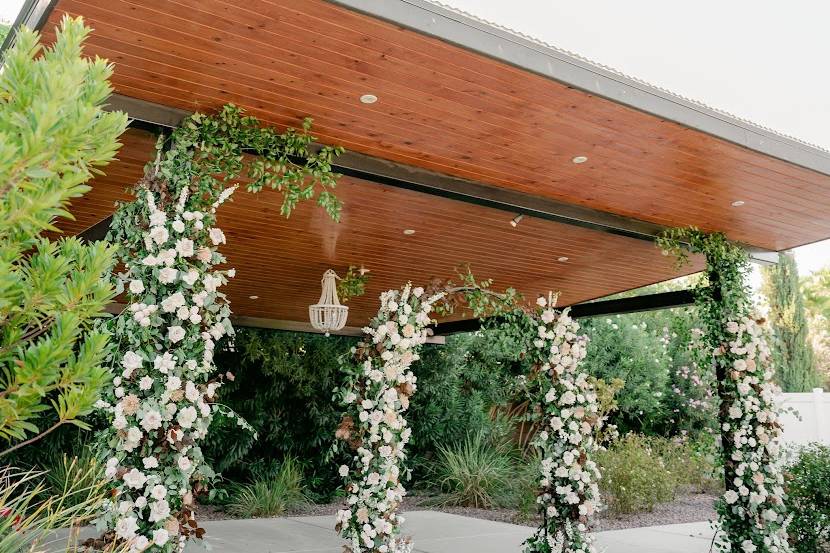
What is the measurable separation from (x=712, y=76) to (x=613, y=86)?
6.22 ft

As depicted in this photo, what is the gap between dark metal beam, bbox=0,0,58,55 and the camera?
265 centimetres

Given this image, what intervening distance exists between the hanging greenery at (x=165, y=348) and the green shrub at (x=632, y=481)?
238 inches

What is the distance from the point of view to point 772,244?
6.39 m

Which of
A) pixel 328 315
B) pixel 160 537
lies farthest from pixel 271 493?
pixel 160 537

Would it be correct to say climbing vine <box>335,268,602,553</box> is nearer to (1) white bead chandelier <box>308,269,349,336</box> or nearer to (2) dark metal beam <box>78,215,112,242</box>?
(1) white bead chandelier <box>308,269,349,336</box>

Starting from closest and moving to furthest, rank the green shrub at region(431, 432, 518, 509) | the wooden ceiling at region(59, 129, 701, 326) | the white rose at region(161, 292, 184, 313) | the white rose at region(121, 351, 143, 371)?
the white rose at region(121, 351, 143, 371) → the white rose at region(161, 292, 184, 313) → the wooden ceiling at region(59, 129, 701, 326) → the green shrub at region(431, 432, 518, 509)

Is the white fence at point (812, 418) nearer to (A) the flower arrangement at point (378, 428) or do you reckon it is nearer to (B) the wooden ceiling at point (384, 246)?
(B) the wooden ceiling at point (384, 246)

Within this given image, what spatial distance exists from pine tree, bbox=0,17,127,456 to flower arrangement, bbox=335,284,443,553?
2.97 m

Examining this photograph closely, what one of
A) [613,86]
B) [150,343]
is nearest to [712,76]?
[613,86]

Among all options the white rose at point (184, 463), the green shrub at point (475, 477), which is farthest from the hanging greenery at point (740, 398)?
the white rose at point (184, 463)

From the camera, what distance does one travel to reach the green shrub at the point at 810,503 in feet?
17.0

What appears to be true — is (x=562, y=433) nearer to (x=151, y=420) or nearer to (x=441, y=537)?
(x=441, y=537)

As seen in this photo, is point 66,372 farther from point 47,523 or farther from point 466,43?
point 466,43

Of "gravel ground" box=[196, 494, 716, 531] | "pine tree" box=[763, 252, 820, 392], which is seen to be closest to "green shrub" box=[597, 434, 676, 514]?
"gravel ground" box=[196, 494, 716, 531]
